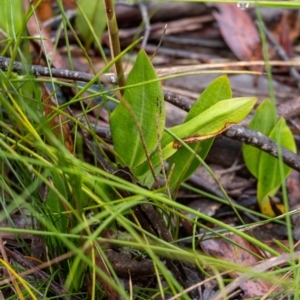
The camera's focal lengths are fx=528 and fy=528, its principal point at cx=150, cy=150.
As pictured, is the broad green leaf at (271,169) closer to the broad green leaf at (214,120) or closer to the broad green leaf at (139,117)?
the broad green leaf at (214,120)

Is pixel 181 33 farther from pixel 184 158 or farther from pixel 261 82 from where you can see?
pixel 184 158

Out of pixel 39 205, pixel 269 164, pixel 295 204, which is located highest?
pixel 39 205

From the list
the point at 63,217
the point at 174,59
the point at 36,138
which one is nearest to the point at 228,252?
the point at 63,217

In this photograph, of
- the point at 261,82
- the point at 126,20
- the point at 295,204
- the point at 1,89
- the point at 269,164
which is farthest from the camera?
the point at 126,20

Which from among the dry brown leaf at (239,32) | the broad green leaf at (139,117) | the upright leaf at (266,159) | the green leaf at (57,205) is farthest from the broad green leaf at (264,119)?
the dry brown leaf at (239,32)

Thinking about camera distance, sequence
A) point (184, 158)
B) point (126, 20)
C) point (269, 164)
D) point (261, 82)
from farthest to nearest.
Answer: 1. point (126, 20)
2. point (261, 82)
3. point (269, 164)
4. point (184, 158)

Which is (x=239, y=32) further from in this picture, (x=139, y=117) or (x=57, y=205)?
(x=57, y=205)
